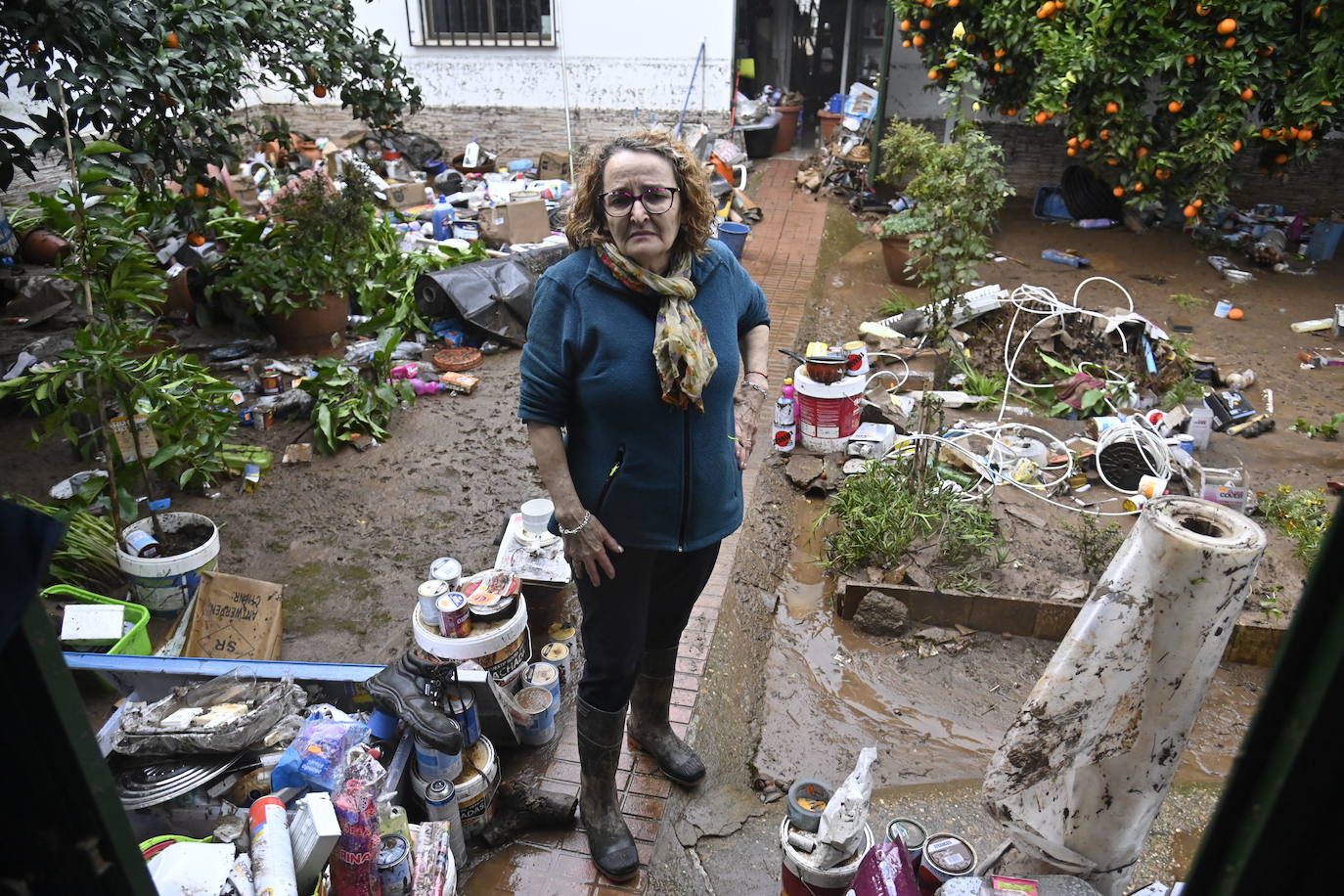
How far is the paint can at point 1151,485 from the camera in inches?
189

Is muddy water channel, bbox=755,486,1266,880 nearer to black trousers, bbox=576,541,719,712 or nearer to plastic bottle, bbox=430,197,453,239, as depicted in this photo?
black trousers, bbox=576,541,719,712

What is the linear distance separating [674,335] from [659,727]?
4.89 feet

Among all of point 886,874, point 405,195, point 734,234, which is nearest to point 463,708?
point 886,874

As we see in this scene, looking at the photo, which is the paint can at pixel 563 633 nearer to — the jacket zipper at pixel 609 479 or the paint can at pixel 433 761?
the paint can at pixel 433 761

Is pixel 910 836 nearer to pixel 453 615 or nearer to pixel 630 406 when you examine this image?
pixel 630 406

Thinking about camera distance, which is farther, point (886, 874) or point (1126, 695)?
point (886, 874)

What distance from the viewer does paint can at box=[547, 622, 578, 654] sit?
3539 millimetres

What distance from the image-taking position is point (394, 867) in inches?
88.9

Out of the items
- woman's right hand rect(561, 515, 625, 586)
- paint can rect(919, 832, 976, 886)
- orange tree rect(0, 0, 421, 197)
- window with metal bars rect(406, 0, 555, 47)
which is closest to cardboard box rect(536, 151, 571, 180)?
window with metal bars rect(406, 0, 555, 47)

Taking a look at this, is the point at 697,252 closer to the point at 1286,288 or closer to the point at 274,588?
the point at 274,588

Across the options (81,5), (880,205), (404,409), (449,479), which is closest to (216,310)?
(404,409)

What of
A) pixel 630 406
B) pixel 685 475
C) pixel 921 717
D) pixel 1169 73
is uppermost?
pixel 1169 73

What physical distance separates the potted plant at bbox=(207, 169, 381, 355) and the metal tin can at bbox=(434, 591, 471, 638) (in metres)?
4.34

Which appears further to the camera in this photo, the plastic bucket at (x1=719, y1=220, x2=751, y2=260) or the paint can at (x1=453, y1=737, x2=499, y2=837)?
the plastic bucket at (x1=719, y1=220, x2=751, y2=260)
